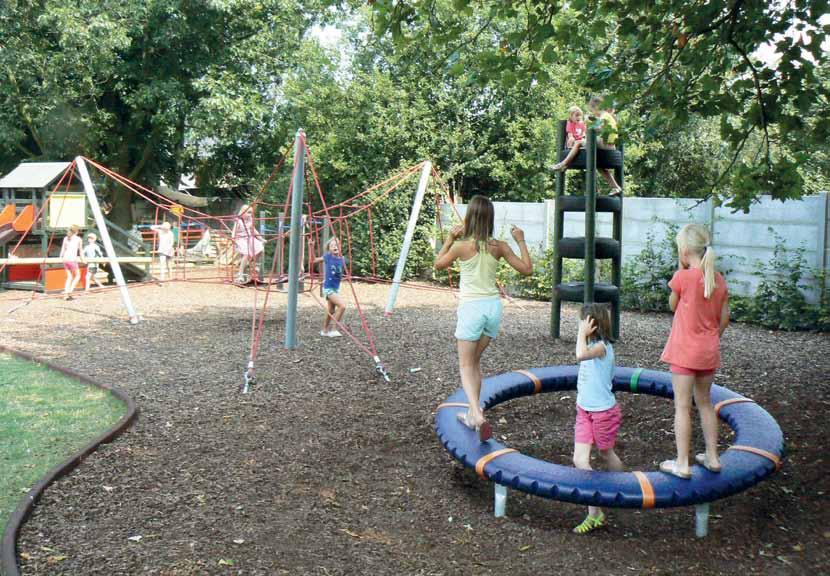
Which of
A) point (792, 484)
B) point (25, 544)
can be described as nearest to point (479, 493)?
point (792, 484)

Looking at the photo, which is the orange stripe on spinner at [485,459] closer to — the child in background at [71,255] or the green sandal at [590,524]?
the green sandal at [590,524]

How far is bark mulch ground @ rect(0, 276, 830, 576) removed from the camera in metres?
3.59

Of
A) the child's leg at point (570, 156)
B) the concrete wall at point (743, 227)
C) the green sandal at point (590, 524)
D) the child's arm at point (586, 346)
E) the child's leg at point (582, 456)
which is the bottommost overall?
the green sandal at point (590, 524)

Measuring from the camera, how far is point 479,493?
→ 450 cm

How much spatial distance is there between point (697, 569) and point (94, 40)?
1757cm

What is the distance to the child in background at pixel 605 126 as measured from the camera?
5835mm

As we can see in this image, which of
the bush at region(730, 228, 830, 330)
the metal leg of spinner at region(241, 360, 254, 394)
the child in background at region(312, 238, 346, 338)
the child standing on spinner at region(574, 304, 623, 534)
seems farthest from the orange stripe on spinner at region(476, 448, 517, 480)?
the bush at region(730, 228, 830, 330)

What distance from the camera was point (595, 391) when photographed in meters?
4.11

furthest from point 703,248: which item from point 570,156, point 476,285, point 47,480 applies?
point 570,156

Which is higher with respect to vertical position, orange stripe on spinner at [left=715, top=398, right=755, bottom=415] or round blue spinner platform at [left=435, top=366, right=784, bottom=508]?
orange stripe on spinner at [left=715, top=398, right=755, bottom=415]

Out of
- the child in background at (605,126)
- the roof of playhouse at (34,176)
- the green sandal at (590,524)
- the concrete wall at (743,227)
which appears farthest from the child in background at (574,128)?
the roof of playhouse at (34,176)

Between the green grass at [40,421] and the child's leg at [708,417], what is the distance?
353cm

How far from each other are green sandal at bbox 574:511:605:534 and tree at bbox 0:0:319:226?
661 inches

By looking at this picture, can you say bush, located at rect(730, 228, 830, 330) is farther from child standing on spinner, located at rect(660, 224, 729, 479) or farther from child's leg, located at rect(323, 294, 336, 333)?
child standing on spinner, located at rect(660, 224, 729, 479)
